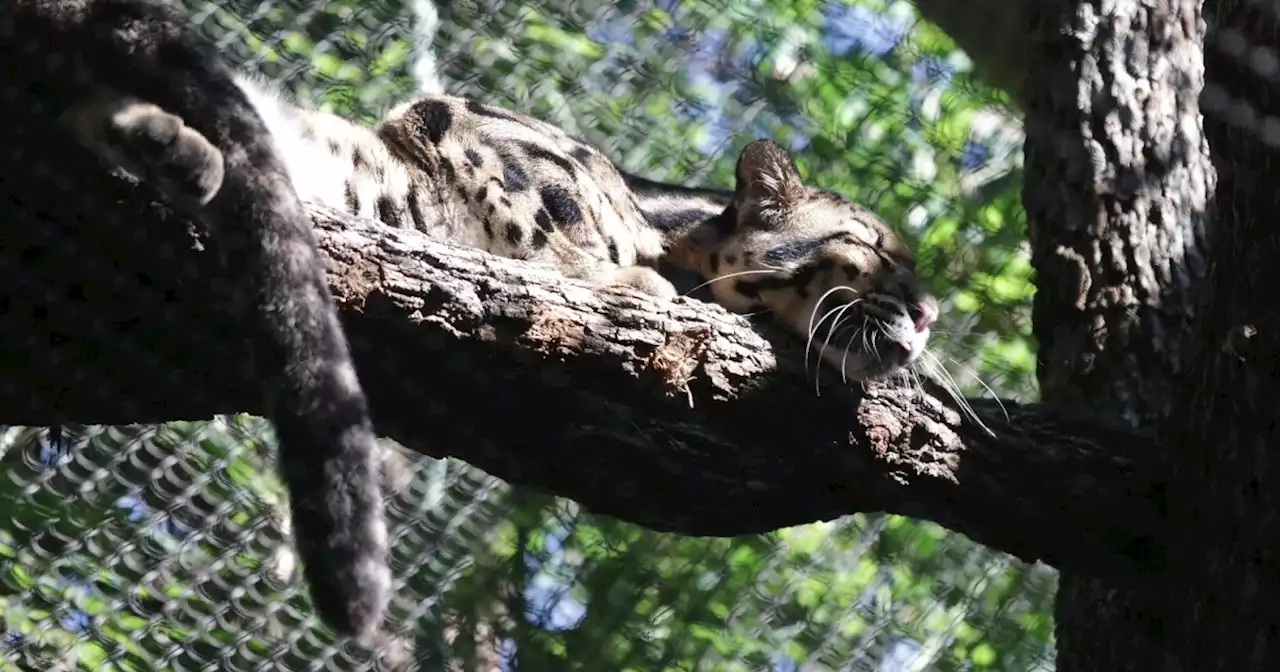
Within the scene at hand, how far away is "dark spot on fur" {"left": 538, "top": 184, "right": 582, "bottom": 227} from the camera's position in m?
1.73

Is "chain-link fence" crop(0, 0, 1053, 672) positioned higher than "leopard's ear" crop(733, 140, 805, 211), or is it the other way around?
"leopard's ear" crop(733, 140, 805, 211)

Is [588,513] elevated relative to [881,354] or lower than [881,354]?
lower

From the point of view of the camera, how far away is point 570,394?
4.57ft

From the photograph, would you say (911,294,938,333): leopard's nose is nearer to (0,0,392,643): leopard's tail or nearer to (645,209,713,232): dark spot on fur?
(645,209,713,232): dark spot on fur

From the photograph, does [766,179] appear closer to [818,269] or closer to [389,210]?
[818,269]

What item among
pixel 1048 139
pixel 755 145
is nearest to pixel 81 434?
pixel 755 145

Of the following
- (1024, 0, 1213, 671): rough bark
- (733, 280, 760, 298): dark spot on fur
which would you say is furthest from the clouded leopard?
(1024, 0, 1213, 671): rough bark

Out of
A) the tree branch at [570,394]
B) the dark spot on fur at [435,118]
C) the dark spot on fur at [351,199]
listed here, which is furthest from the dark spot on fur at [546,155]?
the tree branch at [570,394]

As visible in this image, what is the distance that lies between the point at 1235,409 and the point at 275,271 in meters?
1.02

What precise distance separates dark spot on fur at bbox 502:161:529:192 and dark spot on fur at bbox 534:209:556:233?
42mm

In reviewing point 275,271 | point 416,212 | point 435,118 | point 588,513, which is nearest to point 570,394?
point 275,271

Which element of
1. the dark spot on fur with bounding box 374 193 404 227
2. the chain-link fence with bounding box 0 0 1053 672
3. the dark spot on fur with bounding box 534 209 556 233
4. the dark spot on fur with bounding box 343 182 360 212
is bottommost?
the chain-link fence with bounding box 0 0 1053 672

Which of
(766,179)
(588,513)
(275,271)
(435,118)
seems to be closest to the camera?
(275,271)

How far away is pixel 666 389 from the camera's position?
1.40m
